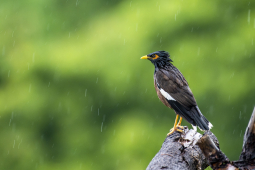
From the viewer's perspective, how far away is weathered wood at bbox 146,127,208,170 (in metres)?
2.60

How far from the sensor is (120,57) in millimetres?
11695

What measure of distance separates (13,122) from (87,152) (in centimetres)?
300

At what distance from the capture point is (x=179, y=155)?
2.84 metres

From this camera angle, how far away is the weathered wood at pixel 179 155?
8.54ft

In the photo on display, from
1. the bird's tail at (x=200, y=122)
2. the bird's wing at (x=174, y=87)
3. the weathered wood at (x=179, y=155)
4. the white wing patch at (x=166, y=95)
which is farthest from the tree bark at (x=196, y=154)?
the white wing patch at (x=166, y=95)

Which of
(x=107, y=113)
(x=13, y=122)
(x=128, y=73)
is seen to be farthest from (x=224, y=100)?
(x=13, y=122)

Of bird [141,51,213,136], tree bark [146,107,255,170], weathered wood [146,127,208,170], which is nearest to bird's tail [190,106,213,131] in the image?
Answer: bird [141,51,213,136]

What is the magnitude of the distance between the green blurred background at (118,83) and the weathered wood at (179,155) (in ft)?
24.7

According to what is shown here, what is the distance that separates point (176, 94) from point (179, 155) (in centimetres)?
144

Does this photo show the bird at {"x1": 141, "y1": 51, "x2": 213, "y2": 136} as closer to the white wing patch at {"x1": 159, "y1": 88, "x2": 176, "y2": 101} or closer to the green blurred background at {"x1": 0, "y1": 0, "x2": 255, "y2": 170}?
the white wing patch at {"x1": 159, "y1": 88, "x2": 176, "y2": 101}

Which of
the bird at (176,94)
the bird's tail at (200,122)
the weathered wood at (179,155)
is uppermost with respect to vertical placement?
the bird at (176,94)

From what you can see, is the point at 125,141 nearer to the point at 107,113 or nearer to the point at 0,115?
the point at 107,113

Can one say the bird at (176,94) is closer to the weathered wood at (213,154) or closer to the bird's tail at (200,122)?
the bird's tail at (200,122)

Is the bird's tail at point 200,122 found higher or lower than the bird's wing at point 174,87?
lower
